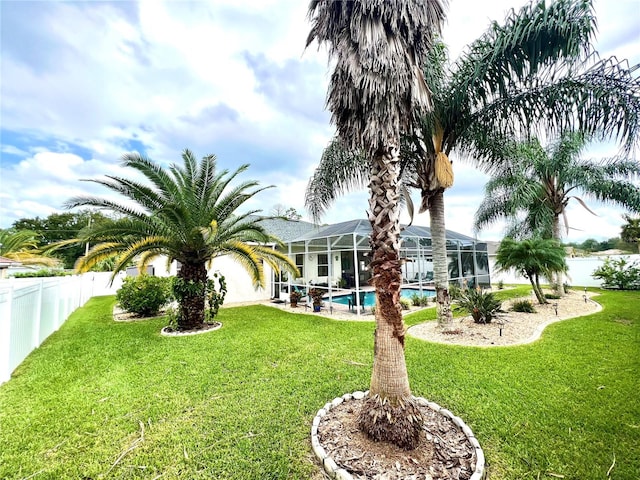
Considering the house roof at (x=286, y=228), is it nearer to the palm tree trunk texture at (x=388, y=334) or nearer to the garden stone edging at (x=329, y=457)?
the garden stone edging at (x=329, y=457)

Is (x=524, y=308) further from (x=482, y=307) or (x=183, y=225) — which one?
(x=183, y=225)

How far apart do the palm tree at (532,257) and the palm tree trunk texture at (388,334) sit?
9683 mm

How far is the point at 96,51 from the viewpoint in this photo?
7.54m

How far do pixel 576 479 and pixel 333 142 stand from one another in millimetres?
8383

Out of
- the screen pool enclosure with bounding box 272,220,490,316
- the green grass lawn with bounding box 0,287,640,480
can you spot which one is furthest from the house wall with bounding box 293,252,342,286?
the green grass lawn with bounding box 0,287,640,480

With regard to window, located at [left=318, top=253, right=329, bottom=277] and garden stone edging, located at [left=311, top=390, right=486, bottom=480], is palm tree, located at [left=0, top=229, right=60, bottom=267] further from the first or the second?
garden stone edging, located at [left=311, top=390, right=486, bottom=480]

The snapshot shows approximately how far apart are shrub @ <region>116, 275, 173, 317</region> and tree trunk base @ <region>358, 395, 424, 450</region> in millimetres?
11014

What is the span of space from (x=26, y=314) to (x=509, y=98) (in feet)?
41.0

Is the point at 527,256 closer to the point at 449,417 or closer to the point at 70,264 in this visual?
the point at 449,417

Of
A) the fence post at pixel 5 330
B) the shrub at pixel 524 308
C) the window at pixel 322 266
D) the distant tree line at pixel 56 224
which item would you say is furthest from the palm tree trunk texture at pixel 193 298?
the distant tree line at pixel 56 224

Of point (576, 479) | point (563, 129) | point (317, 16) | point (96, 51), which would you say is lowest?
point (576, 479)

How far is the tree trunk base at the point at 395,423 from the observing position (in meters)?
2.94

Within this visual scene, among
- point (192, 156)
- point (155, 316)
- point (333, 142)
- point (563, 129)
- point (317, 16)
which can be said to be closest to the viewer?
point (317, 16)

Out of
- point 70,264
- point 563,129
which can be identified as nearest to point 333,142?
point 563,129
